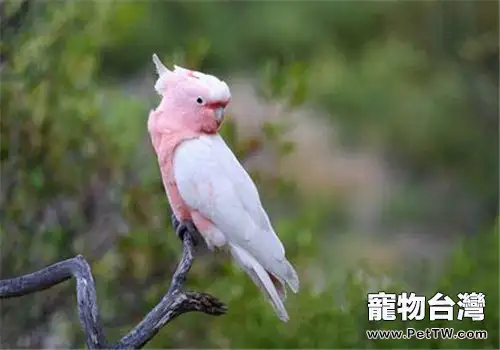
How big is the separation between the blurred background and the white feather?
216mm

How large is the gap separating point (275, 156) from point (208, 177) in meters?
0.44

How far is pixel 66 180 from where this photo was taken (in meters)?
1.35

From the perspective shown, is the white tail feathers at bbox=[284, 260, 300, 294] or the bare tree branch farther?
the white tail feathers at bbox=[284, 260, 300, 294]

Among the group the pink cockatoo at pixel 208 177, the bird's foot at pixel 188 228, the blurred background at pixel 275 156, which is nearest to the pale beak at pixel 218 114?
the pink cockatoo at pixel 208 177

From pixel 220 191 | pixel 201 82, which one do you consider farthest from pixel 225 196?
pixel 201 82

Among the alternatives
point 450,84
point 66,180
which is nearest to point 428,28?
point 450,84

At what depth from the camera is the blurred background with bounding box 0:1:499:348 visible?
4.22 ft

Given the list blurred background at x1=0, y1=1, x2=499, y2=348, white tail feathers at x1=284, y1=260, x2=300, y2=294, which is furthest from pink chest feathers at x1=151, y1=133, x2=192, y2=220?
blurred background at x1=0, y1=1, x2=499, y2=348

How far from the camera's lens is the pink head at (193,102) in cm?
91

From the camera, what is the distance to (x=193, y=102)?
912mm

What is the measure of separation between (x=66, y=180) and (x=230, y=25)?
371 mm

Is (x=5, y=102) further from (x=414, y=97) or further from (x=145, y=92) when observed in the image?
(x=414, y=97)

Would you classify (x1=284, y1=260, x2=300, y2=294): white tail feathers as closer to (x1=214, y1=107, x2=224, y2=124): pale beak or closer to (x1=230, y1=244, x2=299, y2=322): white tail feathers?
(x1=230, y1=244, x2=299, y2=322): white tail feathers

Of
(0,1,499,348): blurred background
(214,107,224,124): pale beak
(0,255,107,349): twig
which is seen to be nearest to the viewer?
(0,255,107,349): twig
